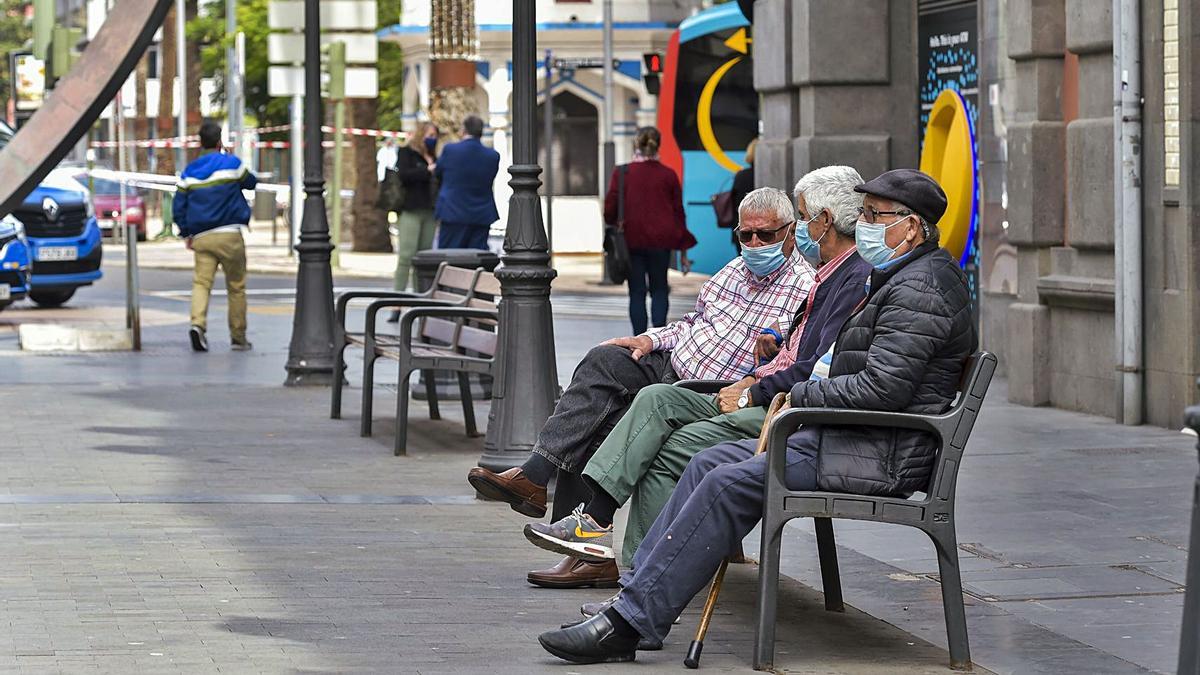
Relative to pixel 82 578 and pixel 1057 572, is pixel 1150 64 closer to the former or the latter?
pixel 1057 572

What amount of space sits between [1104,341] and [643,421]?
581 centimetres

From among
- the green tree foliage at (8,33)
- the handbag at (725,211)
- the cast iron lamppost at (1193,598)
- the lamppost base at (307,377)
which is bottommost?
the lamppost base at (307,377)

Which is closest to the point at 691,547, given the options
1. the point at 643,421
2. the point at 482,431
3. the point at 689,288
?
the point at 643,421

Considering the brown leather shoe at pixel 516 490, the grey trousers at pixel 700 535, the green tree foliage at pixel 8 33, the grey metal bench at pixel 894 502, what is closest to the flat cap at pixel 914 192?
the grey metal bench at pixel 894 502

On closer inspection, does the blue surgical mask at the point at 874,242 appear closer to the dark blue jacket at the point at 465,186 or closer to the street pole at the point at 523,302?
the street pole at the point at 523,302

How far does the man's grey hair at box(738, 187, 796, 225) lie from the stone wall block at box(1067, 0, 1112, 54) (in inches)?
198

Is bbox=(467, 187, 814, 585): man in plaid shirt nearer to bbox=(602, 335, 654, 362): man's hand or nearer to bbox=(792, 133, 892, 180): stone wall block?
bbox=(602, 335, 654, 362): man's hand

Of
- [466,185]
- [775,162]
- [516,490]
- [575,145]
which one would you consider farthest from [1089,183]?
[575,145]

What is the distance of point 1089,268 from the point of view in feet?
39.4

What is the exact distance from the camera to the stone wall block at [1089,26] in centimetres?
1155

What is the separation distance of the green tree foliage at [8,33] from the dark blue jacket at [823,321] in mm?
85817

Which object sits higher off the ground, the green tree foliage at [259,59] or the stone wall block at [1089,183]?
the green tree foliage at [259,59]

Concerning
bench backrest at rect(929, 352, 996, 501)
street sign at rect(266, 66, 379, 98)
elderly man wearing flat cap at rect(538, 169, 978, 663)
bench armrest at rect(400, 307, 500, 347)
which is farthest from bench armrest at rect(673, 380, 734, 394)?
street sign at rect(266, 66, 379, 98)

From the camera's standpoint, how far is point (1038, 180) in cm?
1268
